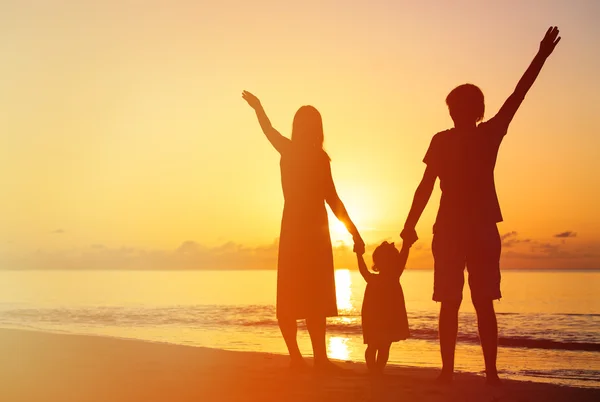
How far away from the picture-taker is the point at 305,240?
621 cm

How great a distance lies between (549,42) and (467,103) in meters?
0.88

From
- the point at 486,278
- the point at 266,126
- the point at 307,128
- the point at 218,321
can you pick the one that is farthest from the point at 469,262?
the point at 218,321

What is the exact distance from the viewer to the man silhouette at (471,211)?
5324mm

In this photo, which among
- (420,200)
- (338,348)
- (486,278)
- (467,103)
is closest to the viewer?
(486,278)

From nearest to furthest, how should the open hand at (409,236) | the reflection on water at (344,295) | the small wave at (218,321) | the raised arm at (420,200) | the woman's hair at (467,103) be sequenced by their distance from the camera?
the woman's hair at (467,103), the raised arm at (420,200), the open hand at (409,236), the small wave at (218,321), the reflection on water at (344,295)

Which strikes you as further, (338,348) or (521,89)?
(338,348)

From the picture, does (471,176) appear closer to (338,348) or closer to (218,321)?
(338,348)

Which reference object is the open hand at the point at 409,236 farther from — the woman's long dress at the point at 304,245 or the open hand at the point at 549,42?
the open hand at the point at 549,42

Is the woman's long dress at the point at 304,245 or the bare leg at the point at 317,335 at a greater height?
the woman's long dress at the point at 304,245

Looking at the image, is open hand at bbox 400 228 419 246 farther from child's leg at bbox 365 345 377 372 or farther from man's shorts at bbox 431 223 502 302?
child's leg at bbox 365 345 377 372

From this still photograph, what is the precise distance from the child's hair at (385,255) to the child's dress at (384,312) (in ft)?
0.27

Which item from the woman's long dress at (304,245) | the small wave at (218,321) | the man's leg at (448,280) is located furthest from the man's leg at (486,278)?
the small wave at (218,321)

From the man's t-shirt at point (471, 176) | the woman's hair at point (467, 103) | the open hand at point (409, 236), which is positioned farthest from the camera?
the open hand at point (409, 236)

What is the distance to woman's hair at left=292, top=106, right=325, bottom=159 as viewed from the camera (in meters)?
6.26
